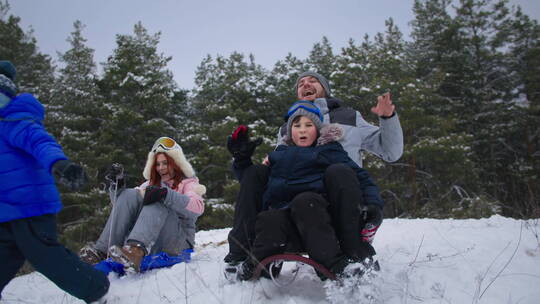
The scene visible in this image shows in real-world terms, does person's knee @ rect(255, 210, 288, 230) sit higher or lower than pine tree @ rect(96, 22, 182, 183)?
lower

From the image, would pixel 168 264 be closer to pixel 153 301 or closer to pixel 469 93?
pixel 153 301

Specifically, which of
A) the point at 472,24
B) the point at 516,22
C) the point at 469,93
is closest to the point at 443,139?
the point at 469,93

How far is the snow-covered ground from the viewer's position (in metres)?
1.79

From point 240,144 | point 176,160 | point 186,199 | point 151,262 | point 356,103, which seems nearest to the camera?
point 240,144

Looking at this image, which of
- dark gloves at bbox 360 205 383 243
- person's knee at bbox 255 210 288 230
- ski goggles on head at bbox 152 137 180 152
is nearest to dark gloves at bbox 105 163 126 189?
ski goggles on head at bbox 152 137 180 152

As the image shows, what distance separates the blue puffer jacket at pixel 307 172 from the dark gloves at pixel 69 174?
1037 millimetres

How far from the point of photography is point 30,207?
6.02ft

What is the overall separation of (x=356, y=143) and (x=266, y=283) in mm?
1337

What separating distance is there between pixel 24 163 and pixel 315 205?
1.70 metres

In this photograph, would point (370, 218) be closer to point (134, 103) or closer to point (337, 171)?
point (337, 171)

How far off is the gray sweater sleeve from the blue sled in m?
0.38

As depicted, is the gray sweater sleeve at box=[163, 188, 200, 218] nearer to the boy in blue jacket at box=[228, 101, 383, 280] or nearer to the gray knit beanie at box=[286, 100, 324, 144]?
the boy in blue jacket at box=[228, 101, 383, 280]

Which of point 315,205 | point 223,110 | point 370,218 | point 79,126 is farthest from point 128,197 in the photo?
point 79,126

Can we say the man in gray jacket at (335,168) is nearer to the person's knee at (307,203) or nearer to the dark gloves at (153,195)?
the person's knee at (307,203)
